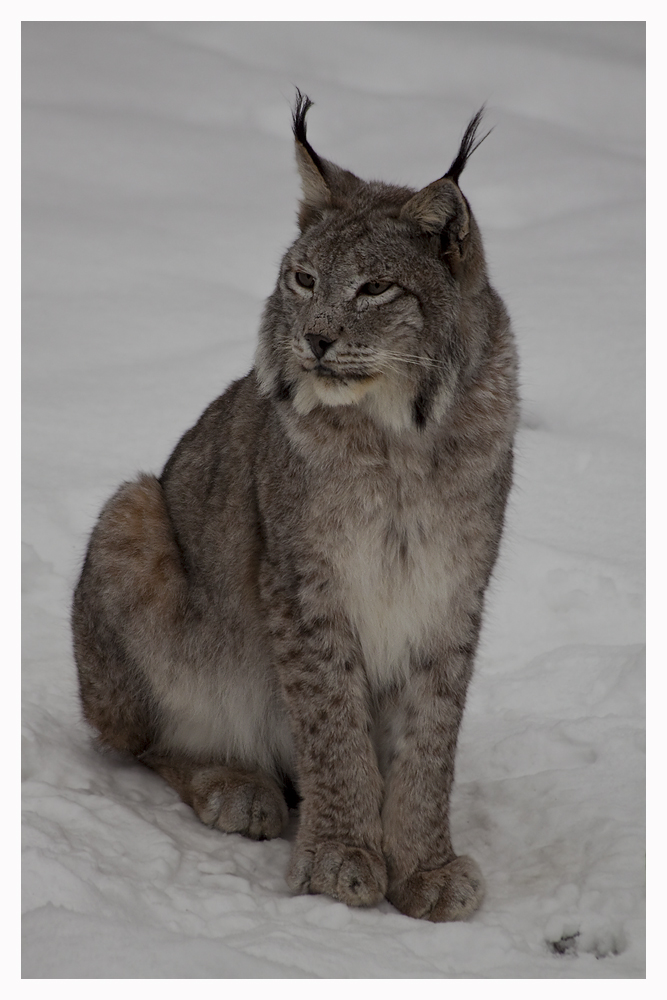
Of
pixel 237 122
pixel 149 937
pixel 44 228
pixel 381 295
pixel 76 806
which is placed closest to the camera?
pixel 149 937

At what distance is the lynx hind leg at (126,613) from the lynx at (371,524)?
0.26m

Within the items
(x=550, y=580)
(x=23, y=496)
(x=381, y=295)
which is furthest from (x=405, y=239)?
(x=23, y=496)

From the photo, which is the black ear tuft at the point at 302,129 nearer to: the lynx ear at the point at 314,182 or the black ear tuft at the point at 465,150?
the lynx ear at the point at 314,182

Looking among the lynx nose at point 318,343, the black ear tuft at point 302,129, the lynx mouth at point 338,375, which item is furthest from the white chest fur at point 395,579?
the black ear tuft at point 302,129

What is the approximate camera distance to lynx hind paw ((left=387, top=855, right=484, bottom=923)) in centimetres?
377

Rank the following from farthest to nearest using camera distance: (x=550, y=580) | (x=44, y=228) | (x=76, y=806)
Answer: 1. (x=44, y=228)
2. (x=550, y=580)
3. (x=76, y=806)

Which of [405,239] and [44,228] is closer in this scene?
[405,239]

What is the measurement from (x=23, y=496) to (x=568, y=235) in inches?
200

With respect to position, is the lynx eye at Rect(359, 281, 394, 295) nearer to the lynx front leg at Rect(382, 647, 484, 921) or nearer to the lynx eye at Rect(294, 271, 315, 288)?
the lynx eye at Rect(294, 271, 315, 288)

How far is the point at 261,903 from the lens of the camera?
12.0 feet

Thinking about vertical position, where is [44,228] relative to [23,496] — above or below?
above

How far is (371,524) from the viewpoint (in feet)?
12.4

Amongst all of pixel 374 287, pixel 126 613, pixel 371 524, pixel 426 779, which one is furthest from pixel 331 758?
pixel 374 287

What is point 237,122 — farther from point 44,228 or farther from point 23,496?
point 23,496
